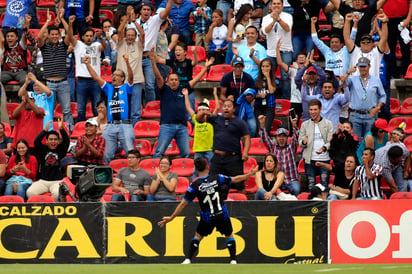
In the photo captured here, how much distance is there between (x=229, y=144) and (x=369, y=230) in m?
2.65

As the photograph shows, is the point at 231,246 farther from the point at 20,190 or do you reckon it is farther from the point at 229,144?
the point at 20,190

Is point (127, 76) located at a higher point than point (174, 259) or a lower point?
higher

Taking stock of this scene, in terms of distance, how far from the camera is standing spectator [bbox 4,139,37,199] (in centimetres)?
1609

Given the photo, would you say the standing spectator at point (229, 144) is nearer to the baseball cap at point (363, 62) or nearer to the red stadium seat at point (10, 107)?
the baseball cap at point (363, 62)

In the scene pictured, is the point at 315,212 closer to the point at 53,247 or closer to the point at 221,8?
the point at 53,247

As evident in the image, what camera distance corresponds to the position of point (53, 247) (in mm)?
15211

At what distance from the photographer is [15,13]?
20.2 meters

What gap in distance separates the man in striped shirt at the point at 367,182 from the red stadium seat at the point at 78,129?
5.63m

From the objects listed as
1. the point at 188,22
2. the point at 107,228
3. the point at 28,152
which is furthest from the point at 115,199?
the point at 188,22

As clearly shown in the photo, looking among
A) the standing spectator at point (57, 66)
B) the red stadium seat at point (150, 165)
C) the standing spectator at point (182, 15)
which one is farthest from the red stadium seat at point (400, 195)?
the standing spectator at point (182, 15)

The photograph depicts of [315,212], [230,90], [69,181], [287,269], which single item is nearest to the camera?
[287,269]

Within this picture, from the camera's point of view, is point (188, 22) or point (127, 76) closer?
point (127, 76)

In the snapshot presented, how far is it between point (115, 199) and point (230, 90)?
3.17 m

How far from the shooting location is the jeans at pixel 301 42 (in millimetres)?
18766
